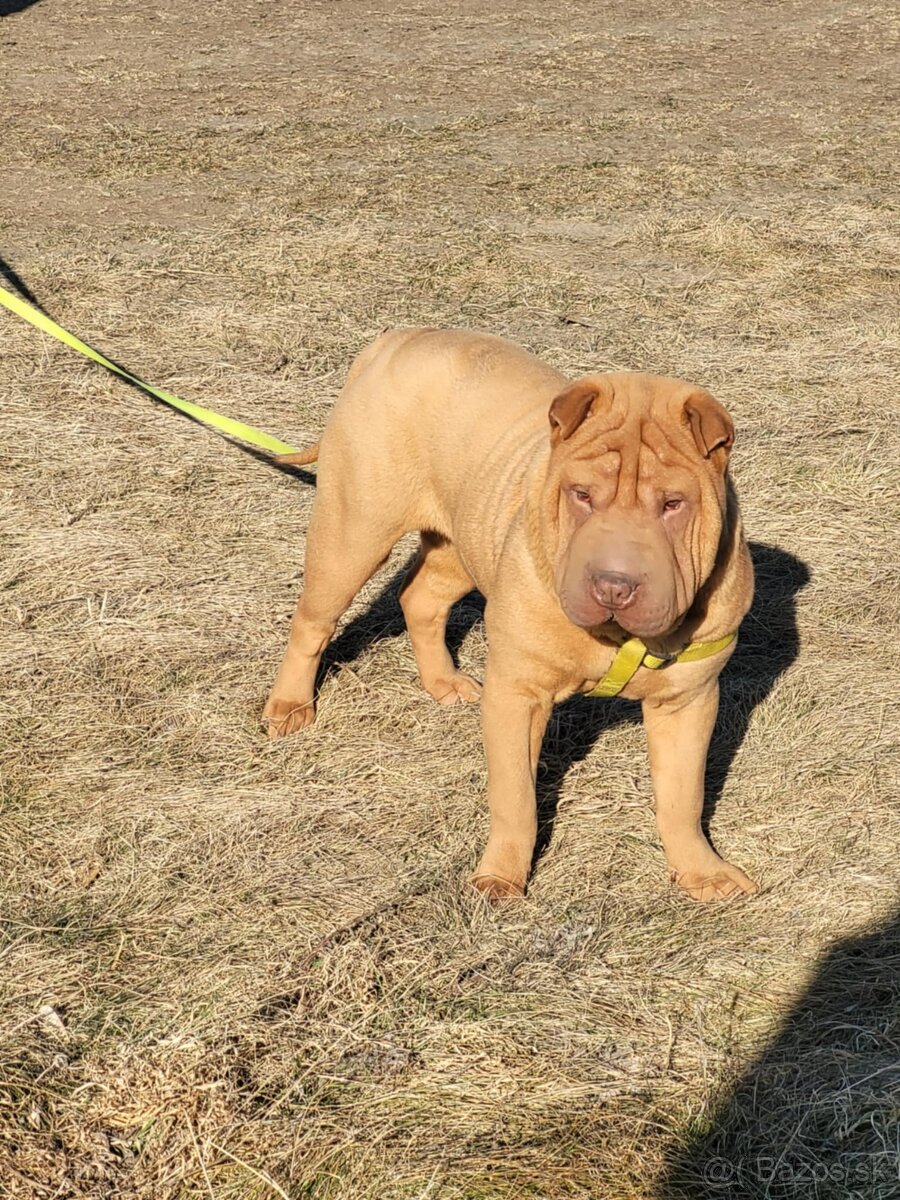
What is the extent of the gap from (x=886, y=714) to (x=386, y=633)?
177 cm

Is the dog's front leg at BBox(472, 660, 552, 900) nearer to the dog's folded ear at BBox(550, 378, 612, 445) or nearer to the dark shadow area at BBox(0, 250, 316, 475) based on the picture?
the dog's folded ear at BBox(550, 378, 612, 445)

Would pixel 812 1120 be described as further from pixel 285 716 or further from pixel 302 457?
pixel 302 457

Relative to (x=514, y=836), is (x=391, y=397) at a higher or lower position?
higher

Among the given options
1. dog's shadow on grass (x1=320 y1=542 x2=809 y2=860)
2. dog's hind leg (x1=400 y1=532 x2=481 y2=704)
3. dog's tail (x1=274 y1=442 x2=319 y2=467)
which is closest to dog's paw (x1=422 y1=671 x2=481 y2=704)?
dog's hind leg (x1=400 y1=532 x2=481 y2=704)

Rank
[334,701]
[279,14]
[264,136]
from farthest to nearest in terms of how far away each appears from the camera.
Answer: [279,14]
[264,136]
[334,701]

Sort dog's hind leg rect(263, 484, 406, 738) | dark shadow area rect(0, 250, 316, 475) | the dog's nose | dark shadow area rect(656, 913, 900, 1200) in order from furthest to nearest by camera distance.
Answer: dark shadow area rect(0, 250, 316, 475)
dog's hind leg rect(263, 484, 406, 738)
the dog's nose
dark shadow area rect(656, 913, 900, 1200)

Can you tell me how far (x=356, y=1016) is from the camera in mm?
3408

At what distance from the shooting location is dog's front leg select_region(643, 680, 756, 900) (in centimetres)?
376

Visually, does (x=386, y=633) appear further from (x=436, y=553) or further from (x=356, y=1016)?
(x=356, y=1016)

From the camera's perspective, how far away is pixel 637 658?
3.46m

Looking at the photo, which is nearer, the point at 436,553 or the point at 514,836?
the point at 514,836

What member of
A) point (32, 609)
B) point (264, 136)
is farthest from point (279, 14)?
point (32, 609)

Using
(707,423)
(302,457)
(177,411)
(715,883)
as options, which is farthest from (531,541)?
(177,411)

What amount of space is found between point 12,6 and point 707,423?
15646 millimetres
